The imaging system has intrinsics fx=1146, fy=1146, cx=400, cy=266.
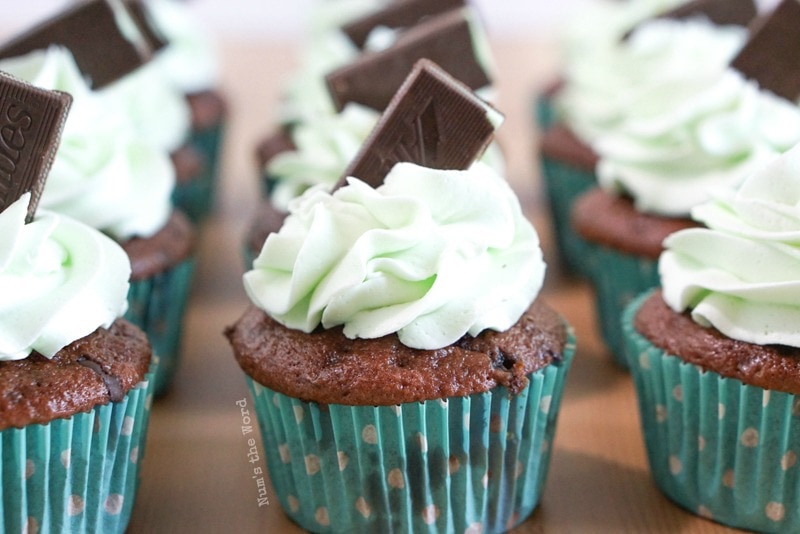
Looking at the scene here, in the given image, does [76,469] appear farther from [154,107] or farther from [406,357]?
[154,107]

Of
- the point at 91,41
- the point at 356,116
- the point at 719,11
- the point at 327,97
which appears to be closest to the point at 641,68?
the point at 719,11

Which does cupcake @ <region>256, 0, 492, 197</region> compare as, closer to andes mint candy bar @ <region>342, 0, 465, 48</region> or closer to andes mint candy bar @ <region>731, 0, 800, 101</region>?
andes mint candy bar @ <region>342, 0, 465, 48</region>

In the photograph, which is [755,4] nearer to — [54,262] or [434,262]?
[434,262]

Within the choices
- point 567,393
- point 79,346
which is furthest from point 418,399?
point 567,393

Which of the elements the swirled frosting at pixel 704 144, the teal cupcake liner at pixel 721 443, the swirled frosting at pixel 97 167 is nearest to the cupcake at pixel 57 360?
the swirled frosting at pixel 97 167

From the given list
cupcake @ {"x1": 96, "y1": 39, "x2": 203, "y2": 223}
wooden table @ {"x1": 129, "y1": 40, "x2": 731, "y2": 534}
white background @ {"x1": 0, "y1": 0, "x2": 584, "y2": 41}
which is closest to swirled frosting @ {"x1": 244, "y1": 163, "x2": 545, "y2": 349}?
wooden table @ {"x1": 129, "y1": 40, "x2": 731, "y2": 534}

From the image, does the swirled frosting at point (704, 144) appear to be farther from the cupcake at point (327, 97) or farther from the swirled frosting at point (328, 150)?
the cupcake at point (327, 97)
